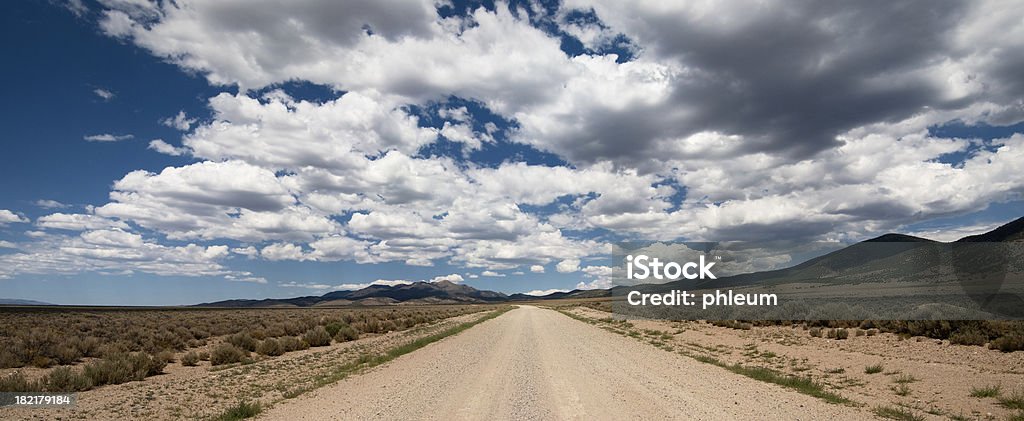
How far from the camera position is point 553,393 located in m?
12.3

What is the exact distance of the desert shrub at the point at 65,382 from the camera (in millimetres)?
13758

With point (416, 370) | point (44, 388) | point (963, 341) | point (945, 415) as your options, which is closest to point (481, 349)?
point (416, 370)

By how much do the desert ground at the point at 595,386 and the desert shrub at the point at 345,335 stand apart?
1039 centimetres

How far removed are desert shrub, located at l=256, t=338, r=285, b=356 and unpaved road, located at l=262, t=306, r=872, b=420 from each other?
8199mm

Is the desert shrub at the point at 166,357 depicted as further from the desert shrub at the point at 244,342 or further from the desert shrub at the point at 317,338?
the desert shrub at the point at 317,338

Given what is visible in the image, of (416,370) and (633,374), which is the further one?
(416,370)

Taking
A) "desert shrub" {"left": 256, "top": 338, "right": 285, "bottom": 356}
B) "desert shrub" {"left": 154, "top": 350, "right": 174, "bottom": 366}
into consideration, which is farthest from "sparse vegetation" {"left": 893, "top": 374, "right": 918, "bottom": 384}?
"desert shrub" {"left": 256, "top": 338, "right": 285, "bottom": 356}

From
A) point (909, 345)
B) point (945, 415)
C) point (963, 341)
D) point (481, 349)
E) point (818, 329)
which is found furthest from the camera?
point (818, 329)

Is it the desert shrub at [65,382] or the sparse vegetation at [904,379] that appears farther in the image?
the sparse vegetation at [904,379]

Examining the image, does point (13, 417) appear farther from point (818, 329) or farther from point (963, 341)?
point (818, 329)

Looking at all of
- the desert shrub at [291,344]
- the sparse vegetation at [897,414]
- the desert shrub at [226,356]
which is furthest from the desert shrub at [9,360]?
the sparse vegetation at [897,414]

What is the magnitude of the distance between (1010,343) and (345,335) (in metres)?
30.7

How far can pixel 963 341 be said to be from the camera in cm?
1906

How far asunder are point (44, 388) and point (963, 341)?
28.3 metres
